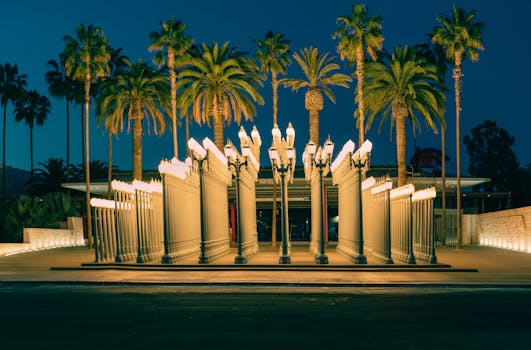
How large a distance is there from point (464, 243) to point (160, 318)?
131 feet

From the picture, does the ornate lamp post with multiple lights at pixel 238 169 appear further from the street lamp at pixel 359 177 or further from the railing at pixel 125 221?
the railing at pixel 125 221

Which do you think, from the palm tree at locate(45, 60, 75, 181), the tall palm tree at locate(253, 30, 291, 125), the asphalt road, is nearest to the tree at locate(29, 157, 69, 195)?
the palm tree at locate(45, 60, 75, 181)

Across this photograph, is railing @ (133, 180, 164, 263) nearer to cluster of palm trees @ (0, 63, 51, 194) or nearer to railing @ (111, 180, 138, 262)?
railing @ (111, 180, 138, 262)

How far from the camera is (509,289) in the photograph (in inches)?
741

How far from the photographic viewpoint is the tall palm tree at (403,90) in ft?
134

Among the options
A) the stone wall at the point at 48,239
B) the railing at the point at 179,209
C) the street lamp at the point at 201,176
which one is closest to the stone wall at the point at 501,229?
the railing at the point at 179,209

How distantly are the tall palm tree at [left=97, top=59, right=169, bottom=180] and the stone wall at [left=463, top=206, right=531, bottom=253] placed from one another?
21831 mm

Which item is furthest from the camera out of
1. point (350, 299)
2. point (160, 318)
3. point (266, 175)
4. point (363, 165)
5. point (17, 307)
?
point (266, 175)

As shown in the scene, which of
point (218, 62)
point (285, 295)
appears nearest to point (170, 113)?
point (218, 62)

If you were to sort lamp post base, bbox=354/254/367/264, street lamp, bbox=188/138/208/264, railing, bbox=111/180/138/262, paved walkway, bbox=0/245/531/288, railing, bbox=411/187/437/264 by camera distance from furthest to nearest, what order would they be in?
1. railing, bbox=111/180/138/262
2. street lamp, bbox=188/138/208/264
3. railing, bbox=411/187/437/264
4. lamp post base, bbox=354/254/367/264
5. paved walkway, bbox=0/245/531/288

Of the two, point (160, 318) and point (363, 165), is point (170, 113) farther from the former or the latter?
point (160, 318)

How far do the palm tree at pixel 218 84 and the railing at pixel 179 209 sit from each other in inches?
504

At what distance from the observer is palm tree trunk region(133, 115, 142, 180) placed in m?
43.2

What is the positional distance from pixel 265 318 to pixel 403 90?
99.0 ft
